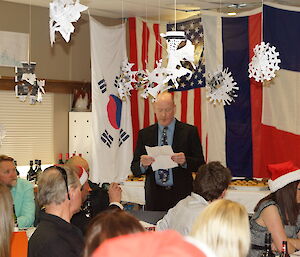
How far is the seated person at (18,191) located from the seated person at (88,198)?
47cm

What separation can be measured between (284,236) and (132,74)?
118 inches

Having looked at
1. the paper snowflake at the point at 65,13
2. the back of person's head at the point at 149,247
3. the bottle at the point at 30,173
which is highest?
the paper snowflake at the point at 65,13

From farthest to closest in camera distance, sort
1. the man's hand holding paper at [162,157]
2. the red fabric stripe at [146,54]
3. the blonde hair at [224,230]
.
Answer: the red fabric stripe at [146,54], the man's hand holding paper at [162,157], the blonde hair at [224,230]

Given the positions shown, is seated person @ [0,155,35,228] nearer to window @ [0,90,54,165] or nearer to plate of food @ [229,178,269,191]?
plate of food @ [229,178,269,191]

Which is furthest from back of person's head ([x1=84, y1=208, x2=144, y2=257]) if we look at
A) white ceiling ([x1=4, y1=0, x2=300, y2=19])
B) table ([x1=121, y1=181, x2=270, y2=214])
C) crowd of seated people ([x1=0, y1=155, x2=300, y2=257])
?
white ceiling ([x1=4, y1=0, x2=300, y2=19])

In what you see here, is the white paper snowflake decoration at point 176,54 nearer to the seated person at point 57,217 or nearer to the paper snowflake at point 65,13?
the paper snowflake at point 65,13

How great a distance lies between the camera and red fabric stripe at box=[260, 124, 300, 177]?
7367 mm

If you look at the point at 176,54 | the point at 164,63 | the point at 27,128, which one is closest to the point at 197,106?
the point at 164,63

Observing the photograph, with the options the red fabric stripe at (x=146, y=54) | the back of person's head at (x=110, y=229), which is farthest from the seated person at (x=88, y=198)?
the red fabric stripe at (x=146, y=54)

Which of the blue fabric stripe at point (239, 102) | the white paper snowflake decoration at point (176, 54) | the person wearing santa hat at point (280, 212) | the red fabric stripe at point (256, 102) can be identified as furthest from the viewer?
the blue fabric stripe at point (239, 102)

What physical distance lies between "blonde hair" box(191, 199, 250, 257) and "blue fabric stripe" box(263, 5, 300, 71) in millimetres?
5580

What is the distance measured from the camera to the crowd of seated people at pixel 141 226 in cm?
99

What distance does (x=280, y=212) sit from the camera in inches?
150

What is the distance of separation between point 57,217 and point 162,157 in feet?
7.47
